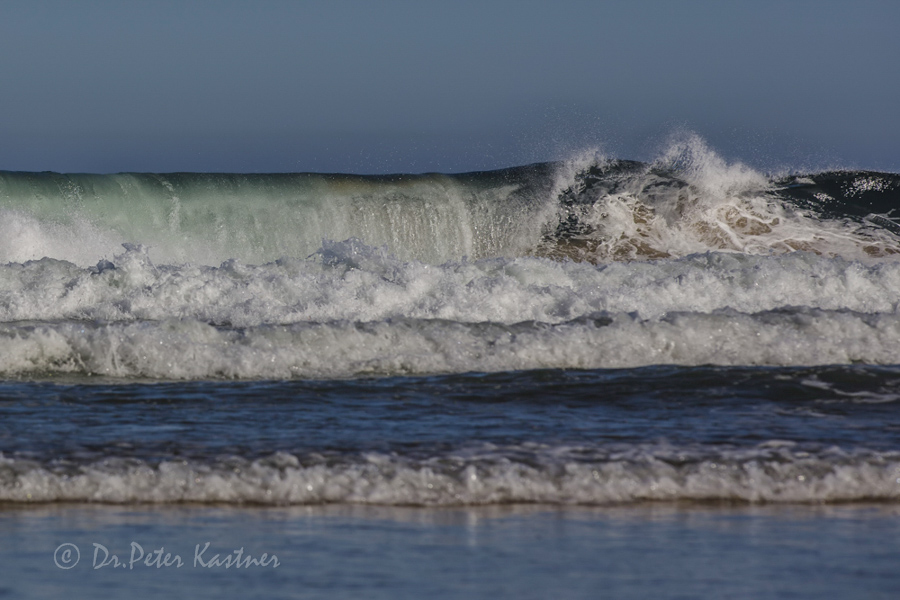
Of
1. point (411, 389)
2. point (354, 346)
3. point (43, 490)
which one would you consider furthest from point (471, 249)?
point (43, 490)

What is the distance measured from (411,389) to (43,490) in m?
2.23

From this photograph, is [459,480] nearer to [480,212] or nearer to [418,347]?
[418,347]

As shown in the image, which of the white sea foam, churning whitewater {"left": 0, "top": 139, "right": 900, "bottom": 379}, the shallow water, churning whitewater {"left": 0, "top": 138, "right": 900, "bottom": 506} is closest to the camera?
the shallow water

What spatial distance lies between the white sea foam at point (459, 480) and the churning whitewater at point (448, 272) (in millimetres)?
2406

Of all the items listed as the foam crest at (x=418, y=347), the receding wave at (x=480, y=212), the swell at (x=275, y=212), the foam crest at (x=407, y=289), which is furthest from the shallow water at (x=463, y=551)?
the swell at (x=275, y=212)

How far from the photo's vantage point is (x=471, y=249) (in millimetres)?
15484

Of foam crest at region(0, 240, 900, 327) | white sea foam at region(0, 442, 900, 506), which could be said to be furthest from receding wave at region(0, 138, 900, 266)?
white sea foam at region(0, 442, 900, 506)

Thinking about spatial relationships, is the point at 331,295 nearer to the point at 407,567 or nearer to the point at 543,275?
the point at 543,275

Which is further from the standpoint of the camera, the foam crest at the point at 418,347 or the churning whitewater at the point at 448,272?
the churning whitewater at the point at 448,272

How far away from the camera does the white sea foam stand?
418cm

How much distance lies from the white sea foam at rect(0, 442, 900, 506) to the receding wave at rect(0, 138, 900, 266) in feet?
33.3

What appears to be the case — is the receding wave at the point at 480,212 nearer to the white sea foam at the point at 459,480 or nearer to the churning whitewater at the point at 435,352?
the churning whitewater at the point at 435,352

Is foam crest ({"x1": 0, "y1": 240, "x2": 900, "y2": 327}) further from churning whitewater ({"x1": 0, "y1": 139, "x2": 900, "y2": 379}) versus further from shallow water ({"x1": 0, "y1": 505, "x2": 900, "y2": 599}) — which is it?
shallow water ({"x1": 0, "y1": 505, "x2": 900, "y2": 599})

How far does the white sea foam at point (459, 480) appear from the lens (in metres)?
4.18
